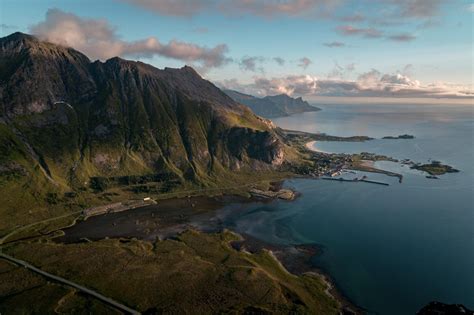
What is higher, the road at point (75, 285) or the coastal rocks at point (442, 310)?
the road at point (75, 285)

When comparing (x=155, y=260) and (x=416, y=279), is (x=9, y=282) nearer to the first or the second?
(x=155, y=260)

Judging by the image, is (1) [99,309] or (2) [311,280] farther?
(2) [311,280]

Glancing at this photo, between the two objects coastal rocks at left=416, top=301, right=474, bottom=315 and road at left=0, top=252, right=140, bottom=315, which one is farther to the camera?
road at left=0, top=252, right=140, bottom=315

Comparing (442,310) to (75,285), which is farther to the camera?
(75,285)

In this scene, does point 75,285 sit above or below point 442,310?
above

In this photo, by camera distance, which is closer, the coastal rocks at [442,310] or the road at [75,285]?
the coastal rocks at [442,310]

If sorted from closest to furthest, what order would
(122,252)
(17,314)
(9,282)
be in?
(17,314) < (9,282) < (122,252)

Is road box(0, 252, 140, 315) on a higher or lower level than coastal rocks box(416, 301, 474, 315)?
higher

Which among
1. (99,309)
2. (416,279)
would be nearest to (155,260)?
(99,309)
